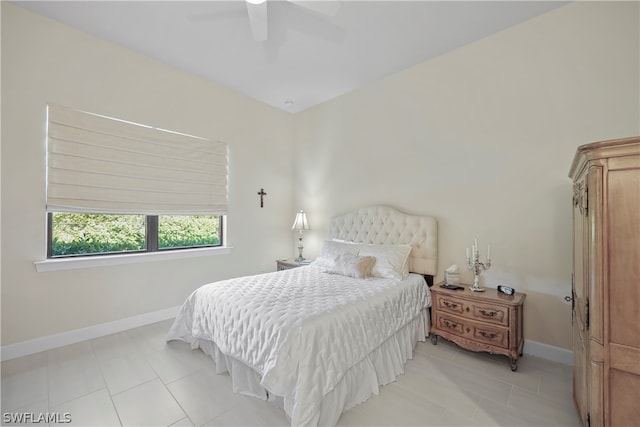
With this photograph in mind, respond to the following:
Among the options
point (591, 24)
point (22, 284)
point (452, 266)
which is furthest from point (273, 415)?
point (591, 24)

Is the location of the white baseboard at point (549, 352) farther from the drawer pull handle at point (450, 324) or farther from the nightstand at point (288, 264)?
the nightstand at point (288, 264)

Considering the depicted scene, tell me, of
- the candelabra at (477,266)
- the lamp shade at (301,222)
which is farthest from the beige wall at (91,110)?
the candelabra at (477,266)

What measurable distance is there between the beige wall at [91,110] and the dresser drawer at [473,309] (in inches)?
108

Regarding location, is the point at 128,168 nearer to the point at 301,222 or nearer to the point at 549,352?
the point at 301,222

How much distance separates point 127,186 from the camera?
3.08 m

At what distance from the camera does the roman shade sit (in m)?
2.70

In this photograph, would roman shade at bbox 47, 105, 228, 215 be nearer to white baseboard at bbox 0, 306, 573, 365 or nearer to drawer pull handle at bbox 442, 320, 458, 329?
white baseboard at bbox 0, 306, 573, 365

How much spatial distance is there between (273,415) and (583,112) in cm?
333

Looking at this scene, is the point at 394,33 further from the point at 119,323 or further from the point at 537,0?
the point at 119,323

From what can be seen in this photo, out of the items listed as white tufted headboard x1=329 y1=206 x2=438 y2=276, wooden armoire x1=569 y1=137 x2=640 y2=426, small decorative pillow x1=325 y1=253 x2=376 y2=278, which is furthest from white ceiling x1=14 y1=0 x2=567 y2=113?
small decorative pillow x1=325 y1=253 x2=376 y2=278

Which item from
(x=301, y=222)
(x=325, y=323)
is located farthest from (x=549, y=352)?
(x=301, y=222)

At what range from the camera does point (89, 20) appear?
264 centimetres

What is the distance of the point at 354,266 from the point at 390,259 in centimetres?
40

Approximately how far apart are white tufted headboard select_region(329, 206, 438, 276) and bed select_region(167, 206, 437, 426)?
0.04ft
